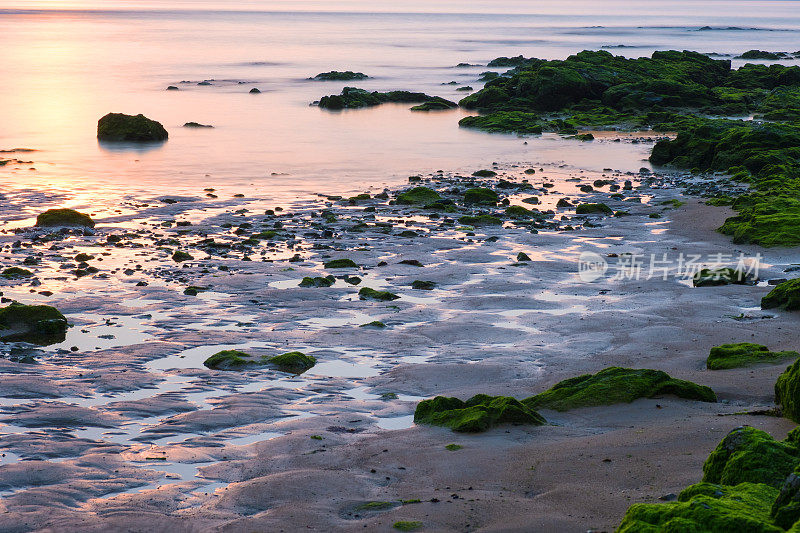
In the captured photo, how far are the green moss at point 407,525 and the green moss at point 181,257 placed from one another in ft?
30.5

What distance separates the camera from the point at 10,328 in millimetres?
10719

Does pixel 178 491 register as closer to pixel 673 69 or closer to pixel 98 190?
pixel 98 190

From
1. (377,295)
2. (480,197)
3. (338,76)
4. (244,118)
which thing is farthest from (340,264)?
(338,76)

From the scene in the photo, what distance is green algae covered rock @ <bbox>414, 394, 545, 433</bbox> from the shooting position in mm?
7844

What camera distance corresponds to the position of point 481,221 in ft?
58.1

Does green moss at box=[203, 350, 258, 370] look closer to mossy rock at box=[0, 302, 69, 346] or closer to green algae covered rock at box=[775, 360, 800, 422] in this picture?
mossy rock at box=[0, 302, 69, 346]

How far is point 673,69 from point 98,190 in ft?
120

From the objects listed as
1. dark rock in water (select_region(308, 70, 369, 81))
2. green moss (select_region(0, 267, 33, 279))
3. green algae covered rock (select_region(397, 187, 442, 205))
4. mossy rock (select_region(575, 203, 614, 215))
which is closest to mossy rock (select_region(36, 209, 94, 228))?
green moss (select_region(0, 267, 33, 279))

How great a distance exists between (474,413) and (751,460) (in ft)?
10.1

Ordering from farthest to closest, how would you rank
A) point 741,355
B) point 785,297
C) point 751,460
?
point 785,297 → point 741,355 → point 751,460

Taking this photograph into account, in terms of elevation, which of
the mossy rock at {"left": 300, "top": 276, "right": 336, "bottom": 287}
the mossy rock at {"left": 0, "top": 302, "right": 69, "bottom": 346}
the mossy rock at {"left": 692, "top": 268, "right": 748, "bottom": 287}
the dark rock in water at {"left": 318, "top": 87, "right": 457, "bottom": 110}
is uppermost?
the dark rock in water at {"left": 318, "top": 87, "right": 457, "bottom": 110}

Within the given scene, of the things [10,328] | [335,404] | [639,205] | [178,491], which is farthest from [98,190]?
[178,491]

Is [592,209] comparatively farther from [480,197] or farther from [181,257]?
[181,257]

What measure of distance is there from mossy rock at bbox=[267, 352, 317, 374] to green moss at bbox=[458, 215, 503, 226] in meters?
8.28
